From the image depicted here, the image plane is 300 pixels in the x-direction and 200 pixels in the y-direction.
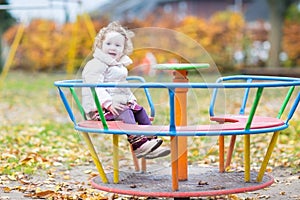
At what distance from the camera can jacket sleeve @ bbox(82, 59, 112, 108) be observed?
4.12 meters

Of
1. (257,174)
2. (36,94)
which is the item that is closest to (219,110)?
(257,174)

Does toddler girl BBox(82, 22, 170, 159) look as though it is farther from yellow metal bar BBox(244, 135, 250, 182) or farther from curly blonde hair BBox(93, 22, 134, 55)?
yellow metal bar BBox(244, 135, 250, 182)

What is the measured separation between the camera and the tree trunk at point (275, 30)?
20594mm

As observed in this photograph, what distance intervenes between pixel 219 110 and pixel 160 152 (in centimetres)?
136

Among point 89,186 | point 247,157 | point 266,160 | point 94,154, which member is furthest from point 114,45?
point 89,186

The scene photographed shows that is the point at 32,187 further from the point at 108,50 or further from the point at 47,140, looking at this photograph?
the point at 47,140

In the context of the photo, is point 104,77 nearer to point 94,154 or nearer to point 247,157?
point 94,154

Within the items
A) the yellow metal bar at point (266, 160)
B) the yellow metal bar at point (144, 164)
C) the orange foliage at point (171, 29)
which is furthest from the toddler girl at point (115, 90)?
the orange foliage at point (171, 29)

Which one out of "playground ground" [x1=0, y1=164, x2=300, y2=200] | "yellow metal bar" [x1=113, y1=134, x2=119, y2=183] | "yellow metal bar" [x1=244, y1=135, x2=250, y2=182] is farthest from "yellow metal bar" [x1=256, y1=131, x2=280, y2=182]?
"yellow metal bar" [x1=113, y1=134, x2=119, y2=183]

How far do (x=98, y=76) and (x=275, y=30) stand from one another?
17412 mm

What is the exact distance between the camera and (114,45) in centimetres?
434

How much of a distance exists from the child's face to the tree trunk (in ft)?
54.7

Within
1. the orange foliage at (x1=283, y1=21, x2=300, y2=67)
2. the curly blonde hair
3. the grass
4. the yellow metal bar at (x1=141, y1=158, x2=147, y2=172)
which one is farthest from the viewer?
the orange foliage at (x1=283, y1=21, x2=300, y2=67)

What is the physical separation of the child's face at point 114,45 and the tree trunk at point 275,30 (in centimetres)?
1667
